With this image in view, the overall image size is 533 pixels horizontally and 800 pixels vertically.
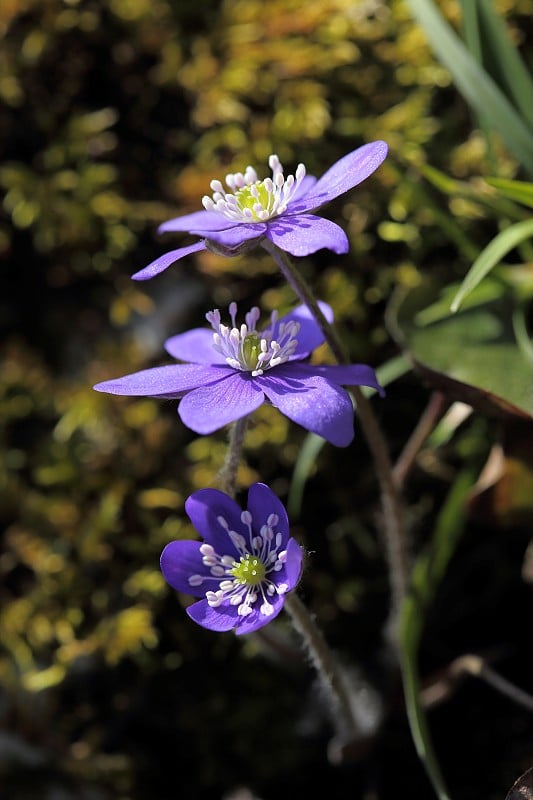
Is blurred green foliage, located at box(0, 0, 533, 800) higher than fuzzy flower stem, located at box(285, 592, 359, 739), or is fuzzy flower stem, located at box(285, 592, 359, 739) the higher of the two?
blurred green foliage, located at box(0, 0, 533, 800)

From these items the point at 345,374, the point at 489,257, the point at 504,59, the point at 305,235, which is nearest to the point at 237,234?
the point at 305,235

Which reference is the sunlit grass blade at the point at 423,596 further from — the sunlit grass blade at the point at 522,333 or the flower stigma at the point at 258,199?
the flower stigma at the point at 258,199

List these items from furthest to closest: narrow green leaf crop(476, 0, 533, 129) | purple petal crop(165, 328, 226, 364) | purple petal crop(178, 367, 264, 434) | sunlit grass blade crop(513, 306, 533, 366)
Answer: narrow green leaf crop(476, 0, 533, 129) → sunlit grass blade crop(513, 306, 533, 366) → purple petal crop(165, 328, 226, 364) → purple petal crop(178, 367, 264, 434)

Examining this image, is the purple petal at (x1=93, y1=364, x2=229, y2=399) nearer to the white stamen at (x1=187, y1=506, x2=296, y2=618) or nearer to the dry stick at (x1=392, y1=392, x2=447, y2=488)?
the white stamen at (x1=187, y1=506, x2=296, y2=618)

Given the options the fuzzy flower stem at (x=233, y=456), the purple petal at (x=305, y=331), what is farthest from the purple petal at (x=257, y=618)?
the purple petal at (x=305, y=331)

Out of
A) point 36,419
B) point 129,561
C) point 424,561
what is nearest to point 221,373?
point 424,561

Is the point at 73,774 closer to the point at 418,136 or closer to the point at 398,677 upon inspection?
the point at 398,677

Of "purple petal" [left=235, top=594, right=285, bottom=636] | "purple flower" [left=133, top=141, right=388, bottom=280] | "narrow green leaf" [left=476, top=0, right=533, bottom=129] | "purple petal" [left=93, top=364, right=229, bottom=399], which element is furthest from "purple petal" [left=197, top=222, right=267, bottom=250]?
"narrow green leaf" [left=476, top=0, right=533, bottom=129]
